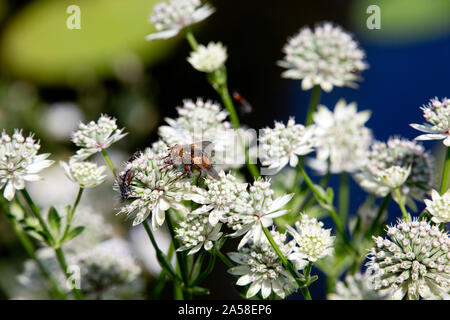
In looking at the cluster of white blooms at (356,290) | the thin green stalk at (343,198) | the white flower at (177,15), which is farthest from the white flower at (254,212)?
the white flower at (177,15)

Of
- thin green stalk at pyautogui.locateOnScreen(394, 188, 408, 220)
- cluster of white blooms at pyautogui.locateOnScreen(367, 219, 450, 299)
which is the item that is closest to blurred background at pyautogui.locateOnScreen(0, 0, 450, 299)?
thin green stalk at pyautogui.locateOnScreen(394, 188, 408, 220)

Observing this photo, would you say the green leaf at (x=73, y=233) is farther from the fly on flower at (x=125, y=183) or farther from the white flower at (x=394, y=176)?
the white flower at (x=394, y=176)

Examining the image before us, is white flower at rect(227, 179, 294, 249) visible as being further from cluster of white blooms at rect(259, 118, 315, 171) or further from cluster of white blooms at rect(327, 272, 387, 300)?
cluster of white blooms at rect(327, 272, 387, 300)

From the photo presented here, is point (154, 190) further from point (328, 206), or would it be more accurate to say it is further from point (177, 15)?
point (177, 15)

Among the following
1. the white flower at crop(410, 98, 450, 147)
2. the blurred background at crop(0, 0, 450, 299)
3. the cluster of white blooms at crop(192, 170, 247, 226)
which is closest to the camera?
the cluster of white blooms at crop(192, 170, 247, 226)

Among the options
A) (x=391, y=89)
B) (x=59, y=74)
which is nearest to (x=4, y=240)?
(x=59, y=74)
